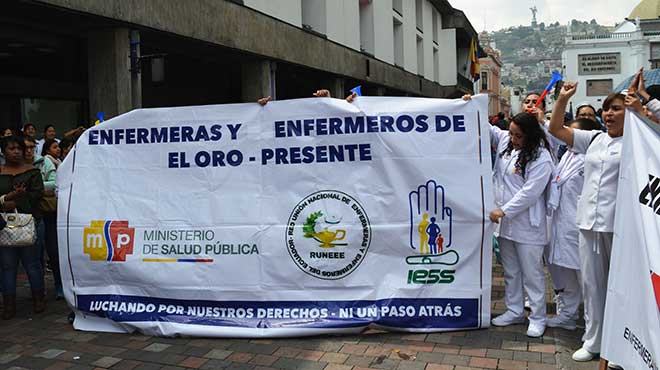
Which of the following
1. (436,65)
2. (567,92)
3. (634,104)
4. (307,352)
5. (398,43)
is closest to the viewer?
(634,104)

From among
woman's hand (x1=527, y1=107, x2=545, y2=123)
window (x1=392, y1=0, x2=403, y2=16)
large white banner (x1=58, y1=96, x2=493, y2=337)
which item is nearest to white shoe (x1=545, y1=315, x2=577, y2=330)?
Result: large white banner (x1=58, y1=96, x2=493, y2=337)

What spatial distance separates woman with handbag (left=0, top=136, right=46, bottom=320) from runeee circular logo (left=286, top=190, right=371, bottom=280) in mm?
2726

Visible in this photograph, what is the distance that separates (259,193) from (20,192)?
8.43 feet

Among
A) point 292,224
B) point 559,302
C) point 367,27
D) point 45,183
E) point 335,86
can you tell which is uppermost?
point 367,27

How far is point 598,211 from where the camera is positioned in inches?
174

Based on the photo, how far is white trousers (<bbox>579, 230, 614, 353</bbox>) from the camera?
14.8ft

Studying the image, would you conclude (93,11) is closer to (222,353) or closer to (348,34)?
(222,353)

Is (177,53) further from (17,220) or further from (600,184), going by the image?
(600,184)

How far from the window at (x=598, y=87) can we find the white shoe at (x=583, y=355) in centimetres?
7279

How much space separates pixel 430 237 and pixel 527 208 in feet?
2.75

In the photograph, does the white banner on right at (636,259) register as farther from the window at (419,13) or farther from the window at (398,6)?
the window at (419,13)

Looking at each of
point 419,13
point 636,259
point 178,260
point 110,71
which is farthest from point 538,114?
point 419,13

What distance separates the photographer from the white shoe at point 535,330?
5.20m

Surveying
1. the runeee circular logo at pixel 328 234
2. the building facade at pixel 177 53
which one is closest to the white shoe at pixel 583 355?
the runeee circular logo at pixel 328 234
